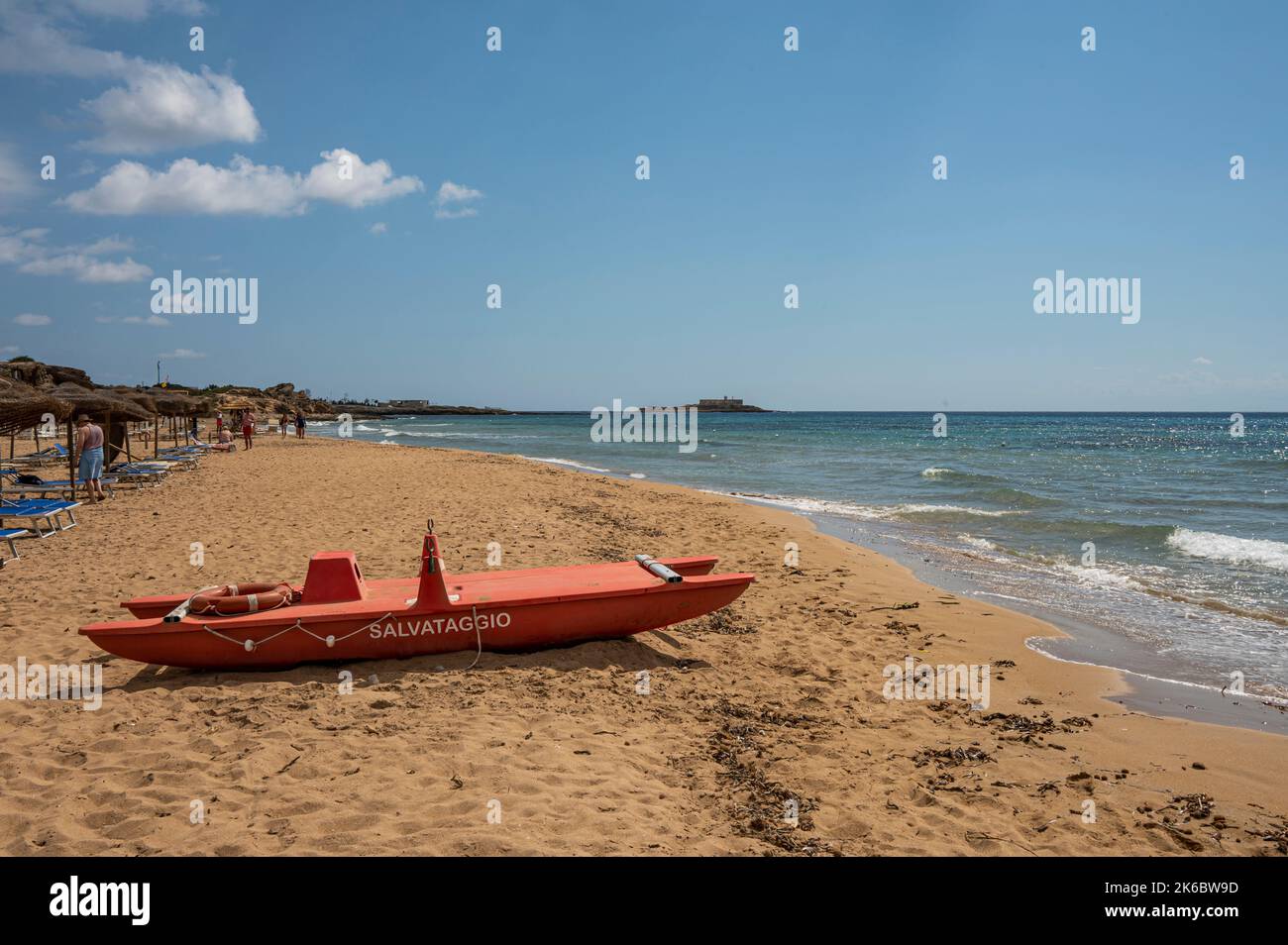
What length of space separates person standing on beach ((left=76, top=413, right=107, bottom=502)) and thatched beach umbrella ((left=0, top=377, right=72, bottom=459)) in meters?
0.51

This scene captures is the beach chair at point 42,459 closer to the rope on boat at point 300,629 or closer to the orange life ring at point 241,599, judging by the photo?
the orange life ring at point 241,599

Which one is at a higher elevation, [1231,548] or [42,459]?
[42,459]

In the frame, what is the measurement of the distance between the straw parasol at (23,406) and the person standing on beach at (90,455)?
50 centimetres

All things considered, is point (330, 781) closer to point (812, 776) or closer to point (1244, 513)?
point (812, 776)

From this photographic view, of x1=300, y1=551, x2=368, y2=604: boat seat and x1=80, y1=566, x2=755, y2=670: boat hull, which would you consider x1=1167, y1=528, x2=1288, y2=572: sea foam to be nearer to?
x1=80, y1=566, x2=755, y2=670: boat hull

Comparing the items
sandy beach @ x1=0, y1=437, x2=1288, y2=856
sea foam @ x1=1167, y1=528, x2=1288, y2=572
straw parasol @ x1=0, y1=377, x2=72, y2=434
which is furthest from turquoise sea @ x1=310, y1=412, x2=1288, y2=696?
straw parasol @ x1=0, y1=377, x2=72, y2=434

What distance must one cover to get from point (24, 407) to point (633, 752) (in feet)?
44.9

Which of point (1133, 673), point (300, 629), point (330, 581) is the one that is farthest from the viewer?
point (1133, 673)

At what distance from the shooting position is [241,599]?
545 cm

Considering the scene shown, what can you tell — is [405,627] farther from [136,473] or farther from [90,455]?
[136,473]

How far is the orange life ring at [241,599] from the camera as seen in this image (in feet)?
17.8

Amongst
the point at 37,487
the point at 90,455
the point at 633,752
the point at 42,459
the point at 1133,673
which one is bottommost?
the point at 1133,673

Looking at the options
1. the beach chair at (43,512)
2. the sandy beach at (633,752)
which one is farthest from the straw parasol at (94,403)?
the sandy beach at (633,752)

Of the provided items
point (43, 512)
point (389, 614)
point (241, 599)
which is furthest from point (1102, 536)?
point (43, 512)
